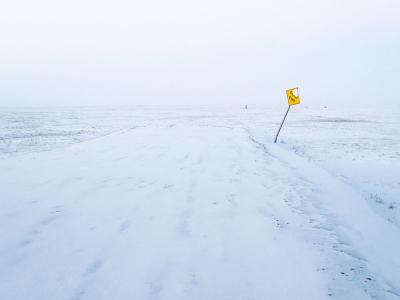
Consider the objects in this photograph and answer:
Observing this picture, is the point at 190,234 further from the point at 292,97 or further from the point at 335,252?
the point at 292,97

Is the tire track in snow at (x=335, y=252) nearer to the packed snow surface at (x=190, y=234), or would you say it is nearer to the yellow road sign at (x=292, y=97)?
the packed snow surface at (x=190, y=234)

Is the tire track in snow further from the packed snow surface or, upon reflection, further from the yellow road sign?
the yellow road sign

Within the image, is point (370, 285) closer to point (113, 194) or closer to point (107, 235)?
point (107, 235)

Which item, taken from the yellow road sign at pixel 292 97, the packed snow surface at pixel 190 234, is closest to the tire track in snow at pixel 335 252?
the packed snow surface at pixel 190 234

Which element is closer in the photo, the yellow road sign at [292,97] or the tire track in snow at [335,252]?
the tire track in snow at [335,252]

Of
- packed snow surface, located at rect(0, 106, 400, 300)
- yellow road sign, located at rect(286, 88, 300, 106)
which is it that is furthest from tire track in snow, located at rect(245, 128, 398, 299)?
yellow road sign, located at rect(286, 88, 300, 106)

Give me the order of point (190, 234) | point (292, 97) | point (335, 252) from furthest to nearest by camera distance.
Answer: point (292, 97)
point (190, 234)
point (335, 252)

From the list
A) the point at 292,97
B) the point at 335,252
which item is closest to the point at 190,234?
the point at 335,252

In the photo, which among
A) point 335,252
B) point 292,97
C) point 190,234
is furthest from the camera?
point 292,97

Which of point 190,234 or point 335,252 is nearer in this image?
point 335,252

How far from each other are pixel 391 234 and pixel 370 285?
1.98 metres

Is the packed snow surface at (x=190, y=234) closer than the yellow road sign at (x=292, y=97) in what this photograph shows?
Yes

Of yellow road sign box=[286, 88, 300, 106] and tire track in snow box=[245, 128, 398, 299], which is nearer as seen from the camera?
tire track in snow box=[245, 128, 398, 299]

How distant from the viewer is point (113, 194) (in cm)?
582
